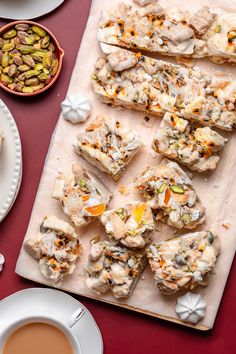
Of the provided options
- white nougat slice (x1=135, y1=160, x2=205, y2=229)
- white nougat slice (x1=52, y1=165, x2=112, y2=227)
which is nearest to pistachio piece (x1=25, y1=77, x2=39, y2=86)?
white nougat slice (x1=52, y1=165, x2=112, y2=227)

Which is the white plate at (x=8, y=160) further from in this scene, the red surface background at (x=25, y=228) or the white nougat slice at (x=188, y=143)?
the white nougat slice at (x=188, y=143)

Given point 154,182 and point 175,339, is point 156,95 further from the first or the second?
point 175,339

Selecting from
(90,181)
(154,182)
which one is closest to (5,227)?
(90,181)

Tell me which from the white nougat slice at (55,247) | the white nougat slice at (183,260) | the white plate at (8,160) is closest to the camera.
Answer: the white nougat slice at (183,260)

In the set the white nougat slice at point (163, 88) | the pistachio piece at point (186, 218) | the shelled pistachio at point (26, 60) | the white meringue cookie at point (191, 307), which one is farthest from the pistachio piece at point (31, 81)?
the white meringue cookie at point (191, 307)

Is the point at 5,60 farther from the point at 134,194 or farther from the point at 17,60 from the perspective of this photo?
the point at 134,194

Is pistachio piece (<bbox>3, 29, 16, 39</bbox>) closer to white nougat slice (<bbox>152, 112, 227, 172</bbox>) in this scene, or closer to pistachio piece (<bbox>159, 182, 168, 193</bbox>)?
white nougat slice (<bbox>152, 112, 227, 172</bbox>)
